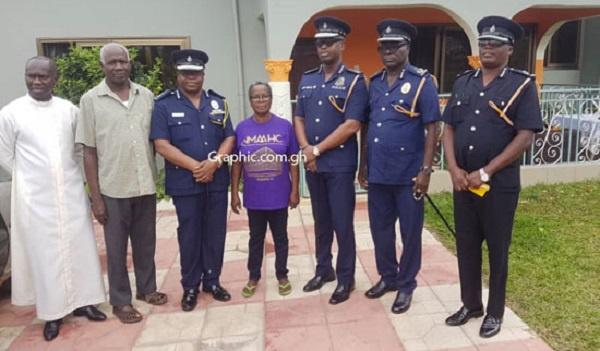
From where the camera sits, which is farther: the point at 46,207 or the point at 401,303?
the point at 401,303

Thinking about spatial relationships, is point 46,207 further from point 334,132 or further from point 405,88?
point 405,88

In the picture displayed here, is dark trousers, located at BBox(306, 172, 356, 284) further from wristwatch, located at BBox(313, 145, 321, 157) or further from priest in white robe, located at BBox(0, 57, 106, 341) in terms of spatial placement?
priest in white robe, located at BBox(0, 57, 106, 341)

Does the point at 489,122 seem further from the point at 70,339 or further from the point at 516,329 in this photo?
the point at 70,339

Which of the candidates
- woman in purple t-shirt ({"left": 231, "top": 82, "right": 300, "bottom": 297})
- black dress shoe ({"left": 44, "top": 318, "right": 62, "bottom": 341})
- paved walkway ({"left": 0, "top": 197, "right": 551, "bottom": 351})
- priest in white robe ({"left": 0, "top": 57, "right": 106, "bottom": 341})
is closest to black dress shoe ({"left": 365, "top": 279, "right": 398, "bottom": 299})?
paved walkway ({"left": 0, "top": 197, "right": 551, "bottom": 351})

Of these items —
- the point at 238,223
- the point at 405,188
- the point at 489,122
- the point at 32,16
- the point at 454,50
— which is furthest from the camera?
the point at 454,50

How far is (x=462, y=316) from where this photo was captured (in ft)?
9.76

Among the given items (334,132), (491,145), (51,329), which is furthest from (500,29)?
(51,329)

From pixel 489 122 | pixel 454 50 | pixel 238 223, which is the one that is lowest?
pixel 238 223

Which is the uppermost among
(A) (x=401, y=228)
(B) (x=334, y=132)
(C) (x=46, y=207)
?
(B) (x=334, y=132)

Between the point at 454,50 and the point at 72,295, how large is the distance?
819cm

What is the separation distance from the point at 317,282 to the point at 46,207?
1913 millimetres

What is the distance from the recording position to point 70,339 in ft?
9.90

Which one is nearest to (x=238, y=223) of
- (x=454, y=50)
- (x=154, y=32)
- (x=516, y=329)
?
(x=516, y=329)

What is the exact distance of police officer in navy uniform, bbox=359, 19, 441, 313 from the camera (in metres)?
2.92
